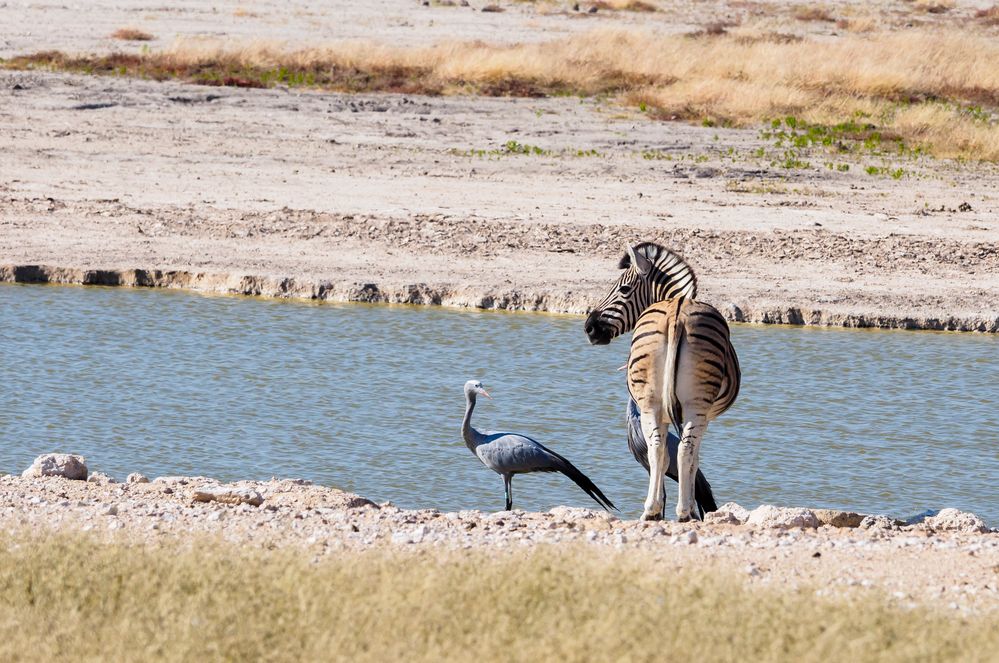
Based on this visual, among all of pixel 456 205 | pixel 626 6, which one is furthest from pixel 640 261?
pixel 626 6

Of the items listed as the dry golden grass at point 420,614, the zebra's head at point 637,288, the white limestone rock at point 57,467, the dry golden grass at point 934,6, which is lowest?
the white limestone rock at point 57,467

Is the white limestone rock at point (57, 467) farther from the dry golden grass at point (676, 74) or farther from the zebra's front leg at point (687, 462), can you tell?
the dry golden grass at point (676, 74)

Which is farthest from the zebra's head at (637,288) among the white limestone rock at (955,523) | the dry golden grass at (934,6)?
the dry golden grass at (934,6)

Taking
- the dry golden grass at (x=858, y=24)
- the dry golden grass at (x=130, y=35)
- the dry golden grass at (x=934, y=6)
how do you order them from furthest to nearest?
the dry golden grass at (x=934, y=6) → the dry golden grass at (x=858, y=24) → the dry golden grass at (x=130, y=35)

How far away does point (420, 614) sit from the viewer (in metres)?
6.45

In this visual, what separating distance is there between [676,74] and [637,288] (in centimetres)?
2222

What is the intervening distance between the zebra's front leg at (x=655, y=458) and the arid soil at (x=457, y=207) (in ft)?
23.6

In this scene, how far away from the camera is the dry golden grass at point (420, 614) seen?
6.12 metres

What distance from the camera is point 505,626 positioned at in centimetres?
630

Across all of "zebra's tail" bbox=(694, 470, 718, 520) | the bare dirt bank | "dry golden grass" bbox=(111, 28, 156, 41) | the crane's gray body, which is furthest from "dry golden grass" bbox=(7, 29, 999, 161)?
the crane's gray body

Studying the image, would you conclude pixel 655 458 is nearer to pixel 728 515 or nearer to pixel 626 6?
pixel 728 515

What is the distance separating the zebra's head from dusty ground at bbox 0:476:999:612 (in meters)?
1.40

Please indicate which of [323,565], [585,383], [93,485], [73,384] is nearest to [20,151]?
[73,384]

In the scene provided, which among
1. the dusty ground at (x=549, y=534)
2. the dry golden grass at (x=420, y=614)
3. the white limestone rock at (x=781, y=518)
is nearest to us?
the dry golden grass at (x=420, y=614)
